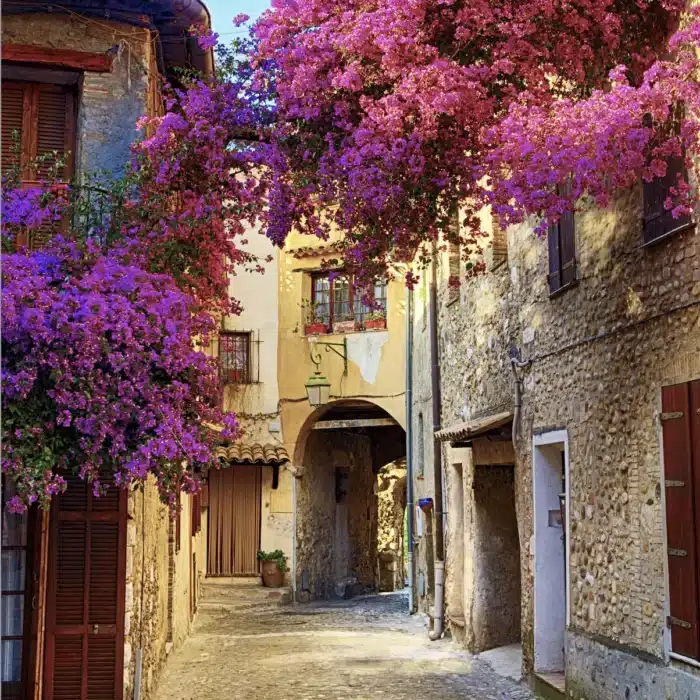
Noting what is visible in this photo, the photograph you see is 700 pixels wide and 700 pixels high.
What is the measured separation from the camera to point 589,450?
29.1ft

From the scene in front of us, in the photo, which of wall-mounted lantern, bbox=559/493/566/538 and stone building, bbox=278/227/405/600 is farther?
stone building, bbox=278/227/405/600

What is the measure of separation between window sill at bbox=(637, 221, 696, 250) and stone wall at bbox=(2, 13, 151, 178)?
14.2 ft

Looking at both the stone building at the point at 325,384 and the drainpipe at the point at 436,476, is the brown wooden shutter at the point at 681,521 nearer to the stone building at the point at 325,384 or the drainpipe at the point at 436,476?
the drainpipe at the point at 436,476

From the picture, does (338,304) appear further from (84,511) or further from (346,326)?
(84,511)

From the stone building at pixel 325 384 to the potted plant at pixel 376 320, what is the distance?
19 millimetres

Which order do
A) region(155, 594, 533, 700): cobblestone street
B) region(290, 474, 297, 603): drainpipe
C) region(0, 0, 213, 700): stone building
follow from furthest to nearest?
region(290, 474, 297, 603): drainpipe < region(155, 594, 533, 700): cobblestone street < region(0, 0, 213, 700): stone building

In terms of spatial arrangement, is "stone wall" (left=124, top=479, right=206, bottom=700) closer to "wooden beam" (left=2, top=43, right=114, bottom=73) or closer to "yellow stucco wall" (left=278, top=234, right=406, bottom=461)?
"wooden beam" (left=2, top=43, right=114, bottom=73)

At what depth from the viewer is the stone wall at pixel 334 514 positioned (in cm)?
2233

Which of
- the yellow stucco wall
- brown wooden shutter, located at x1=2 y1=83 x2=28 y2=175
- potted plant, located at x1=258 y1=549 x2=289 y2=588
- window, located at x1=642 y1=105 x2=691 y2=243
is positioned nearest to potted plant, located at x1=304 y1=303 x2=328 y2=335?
the yellow stucco wall

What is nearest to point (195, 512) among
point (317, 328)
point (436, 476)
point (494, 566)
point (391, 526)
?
point (436, 476)

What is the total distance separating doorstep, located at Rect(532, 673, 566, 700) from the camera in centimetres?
938

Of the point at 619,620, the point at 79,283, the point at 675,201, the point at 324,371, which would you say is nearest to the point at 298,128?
the point at 79,283

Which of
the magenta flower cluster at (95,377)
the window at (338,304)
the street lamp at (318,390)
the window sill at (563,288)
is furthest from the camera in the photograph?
the window at (338,304)

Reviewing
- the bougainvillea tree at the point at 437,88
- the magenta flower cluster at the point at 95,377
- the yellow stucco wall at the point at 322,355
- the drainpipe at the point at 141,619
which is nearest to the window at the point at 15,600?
the drainpipe at the point at 141,619
